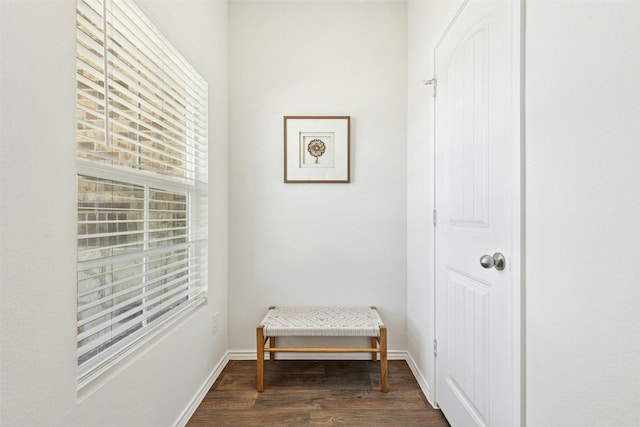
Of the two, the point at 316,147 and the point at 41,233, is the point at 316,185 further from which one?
the point at 41,233

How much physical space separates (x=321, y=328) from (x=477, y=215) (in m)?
1.13

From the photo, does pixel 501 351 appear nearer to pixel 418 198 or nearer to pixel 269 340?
pixel 418 198

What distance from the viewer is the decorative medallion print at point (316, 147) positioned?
2320 mm

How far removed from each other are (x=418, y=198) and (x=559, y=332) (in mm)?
1255

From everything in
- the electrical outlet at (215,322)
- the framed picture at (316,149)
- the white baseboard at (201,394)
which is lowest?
the white baseboard at (201,394)

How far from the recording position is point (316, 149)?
2.32 m

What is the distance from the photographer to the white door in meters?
1.11

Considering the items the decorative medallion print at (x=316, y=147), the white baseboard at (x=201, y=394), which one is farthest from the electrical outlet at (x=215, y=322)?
the decorative medallion print at (x=316, y=147)

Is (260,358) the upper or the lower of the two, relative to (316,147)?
lower

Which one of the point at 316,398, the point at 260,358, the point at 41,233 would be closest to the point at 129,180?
the point at 41,233

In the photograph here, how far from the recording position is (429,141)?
6.08ft

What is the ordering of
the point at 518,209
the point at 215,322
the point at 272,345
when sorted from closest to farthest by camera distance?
the point at 518,209 < the point at 215,322 < the point at 272,345

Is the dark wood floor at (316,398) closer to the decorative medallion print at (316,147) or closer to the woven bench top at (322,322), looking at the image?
the woven bench top at (322,322)

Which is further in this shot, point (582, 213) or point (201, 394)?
point (201, 394)
